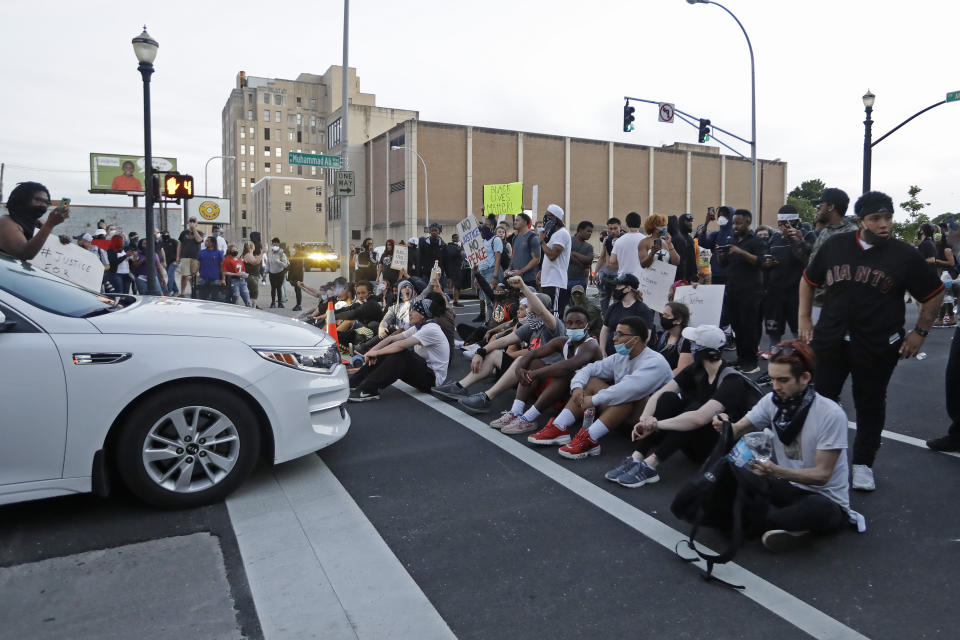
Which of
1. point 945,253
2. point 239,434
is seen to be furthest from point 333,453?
point 945,253

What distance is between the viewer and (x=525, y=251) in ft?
33.9

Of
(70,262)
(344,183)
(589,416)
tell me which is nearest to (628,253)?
(589,416)

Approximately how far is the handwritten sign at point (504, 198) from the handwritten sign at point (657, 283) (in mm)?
13015

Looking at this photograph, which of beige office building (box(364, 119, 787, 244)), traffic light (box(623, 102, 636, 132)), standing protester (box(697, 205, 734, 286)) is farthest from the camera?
beige office building (box(364, 119, 787, 244))

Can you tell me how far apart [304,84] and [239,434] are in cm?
12027

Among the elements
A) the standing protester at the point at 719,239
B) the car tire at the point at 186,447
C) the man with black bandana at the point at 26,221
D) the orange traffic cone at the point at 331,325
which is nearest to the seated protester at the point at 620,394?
the car tire at the point at 186,447

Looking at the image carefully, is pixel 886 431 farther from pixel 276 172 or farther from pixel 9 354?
pixel 276 172

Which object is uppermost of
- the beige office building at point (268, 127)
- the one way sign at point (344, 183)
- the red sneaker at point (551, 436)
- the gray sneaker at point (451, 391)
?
the beige office building at point (268, 127)

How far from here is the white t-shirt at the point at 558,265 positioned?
9.33 metres

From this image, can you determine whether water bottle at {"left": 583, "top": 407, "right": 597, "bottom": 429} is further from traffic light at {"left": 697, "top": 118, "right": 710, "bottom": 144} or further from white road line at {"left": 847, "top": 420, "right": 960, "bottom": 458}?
traffic light at {"left": 697, "top": 118, "right": 710, "bottom": 144}

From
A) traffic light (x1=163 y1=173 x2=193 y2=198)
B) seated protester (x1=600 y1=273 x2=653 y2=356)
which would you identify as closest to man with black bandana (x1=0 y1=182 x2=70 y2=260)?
seated protester (x1=600 y1=273 x2=653 y2=356)

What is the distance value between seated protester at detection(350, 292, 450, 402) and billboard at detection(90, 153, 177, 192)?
61.8m

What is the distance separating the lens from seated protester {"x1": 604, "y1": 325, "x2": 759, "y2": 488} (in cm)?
451

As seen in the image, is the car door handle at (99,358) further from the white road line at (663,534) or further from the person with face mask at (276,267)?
the person with face mask at (276,267)
